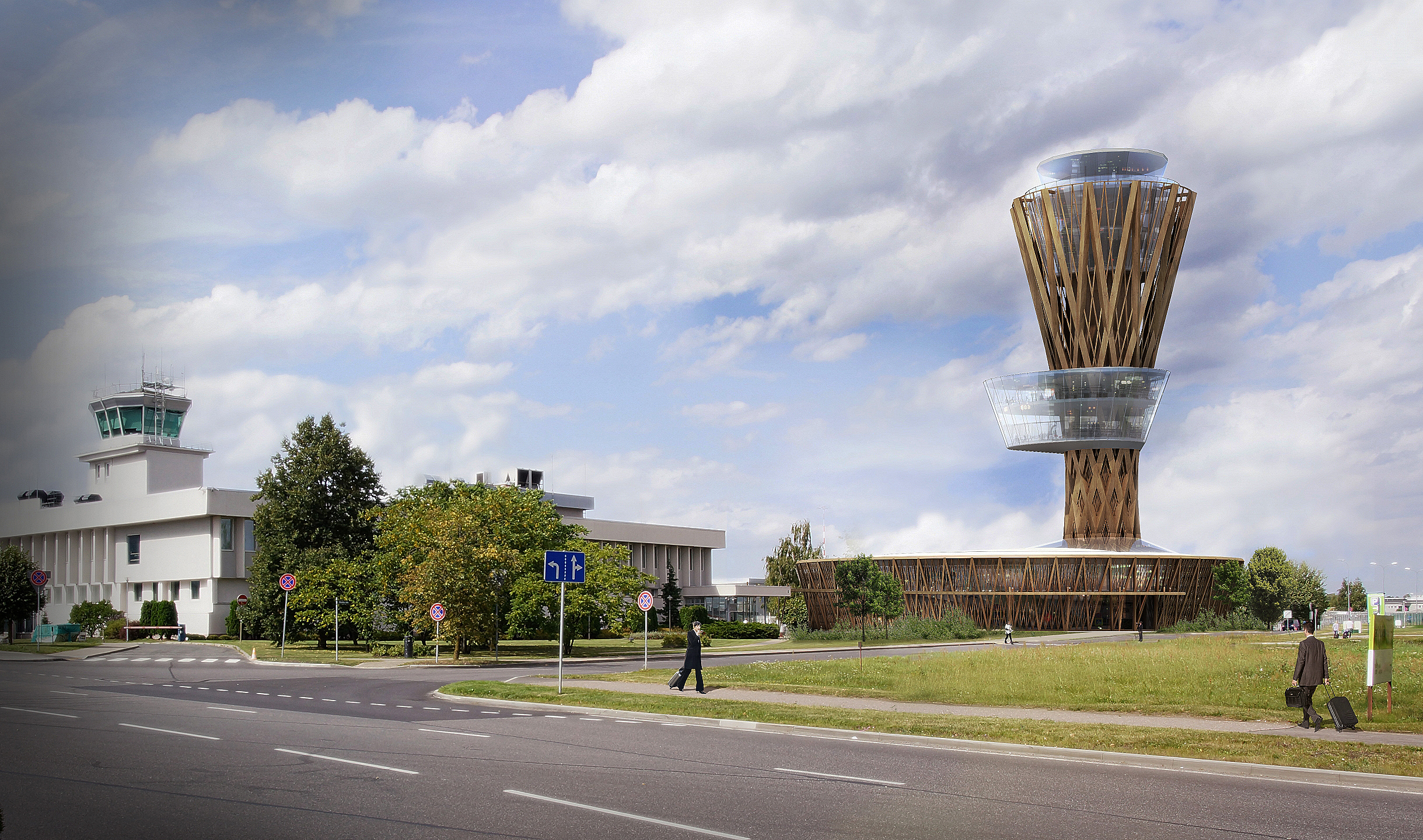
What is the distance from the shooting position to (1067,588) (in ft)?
276

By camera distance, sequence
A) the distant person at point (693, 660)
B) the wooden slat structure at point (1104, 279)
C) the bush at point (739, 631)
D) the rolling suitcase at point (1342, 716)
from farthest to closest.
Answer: the wooden slat structure at point (1104, 279) < the bush at point (739, 631) < the distant person at point (693, 660) < the rolling suitcase at point (1342, 716)

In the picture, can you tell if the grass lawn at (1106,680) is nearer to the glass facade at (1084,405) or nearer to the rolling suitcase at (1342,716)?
the rolling suitcase at (1342,716)

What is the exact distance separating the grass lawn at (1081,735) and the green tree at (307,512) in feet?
127

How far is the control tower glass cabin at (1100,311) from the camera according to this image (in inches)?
3460

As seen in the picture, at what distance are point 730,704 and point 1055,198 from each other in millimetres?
78096

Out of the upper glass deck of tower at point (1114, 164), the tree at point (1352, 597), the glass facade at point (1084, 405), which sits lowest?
the tree at point (1352, 597)

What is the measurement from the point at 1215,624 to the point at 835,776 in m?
72.7

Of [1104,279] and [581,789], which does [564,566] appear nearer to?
[581,789]

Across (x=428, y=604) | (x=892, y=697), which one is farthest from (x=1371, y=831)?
(x=428, y=604)

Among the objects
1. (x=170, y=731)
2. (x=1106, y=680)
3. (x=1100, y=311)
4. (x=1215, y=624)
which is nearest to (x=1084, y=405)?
A: (x=1100, y=311)

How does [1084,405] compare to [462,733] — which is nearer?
[462,733]

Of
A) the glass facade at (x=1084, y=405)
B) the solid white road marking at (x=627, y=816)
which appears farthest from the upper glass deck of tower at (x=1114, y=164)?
the solid white road marking at (x=627, y=816)

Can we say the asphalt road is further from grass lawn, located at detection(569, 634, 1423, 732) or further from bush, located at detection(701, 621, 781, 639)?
bush, located at detection(701, 621, 781, 639)

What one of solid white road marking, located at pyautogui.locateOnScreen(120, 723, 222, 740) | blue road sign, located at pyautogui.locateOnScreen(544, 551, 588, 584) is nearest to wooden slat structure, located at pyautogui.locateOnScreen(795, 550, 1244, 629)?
blue road sign, located at pyautogui.locateOnScreen(544, 551, 588, 584)
